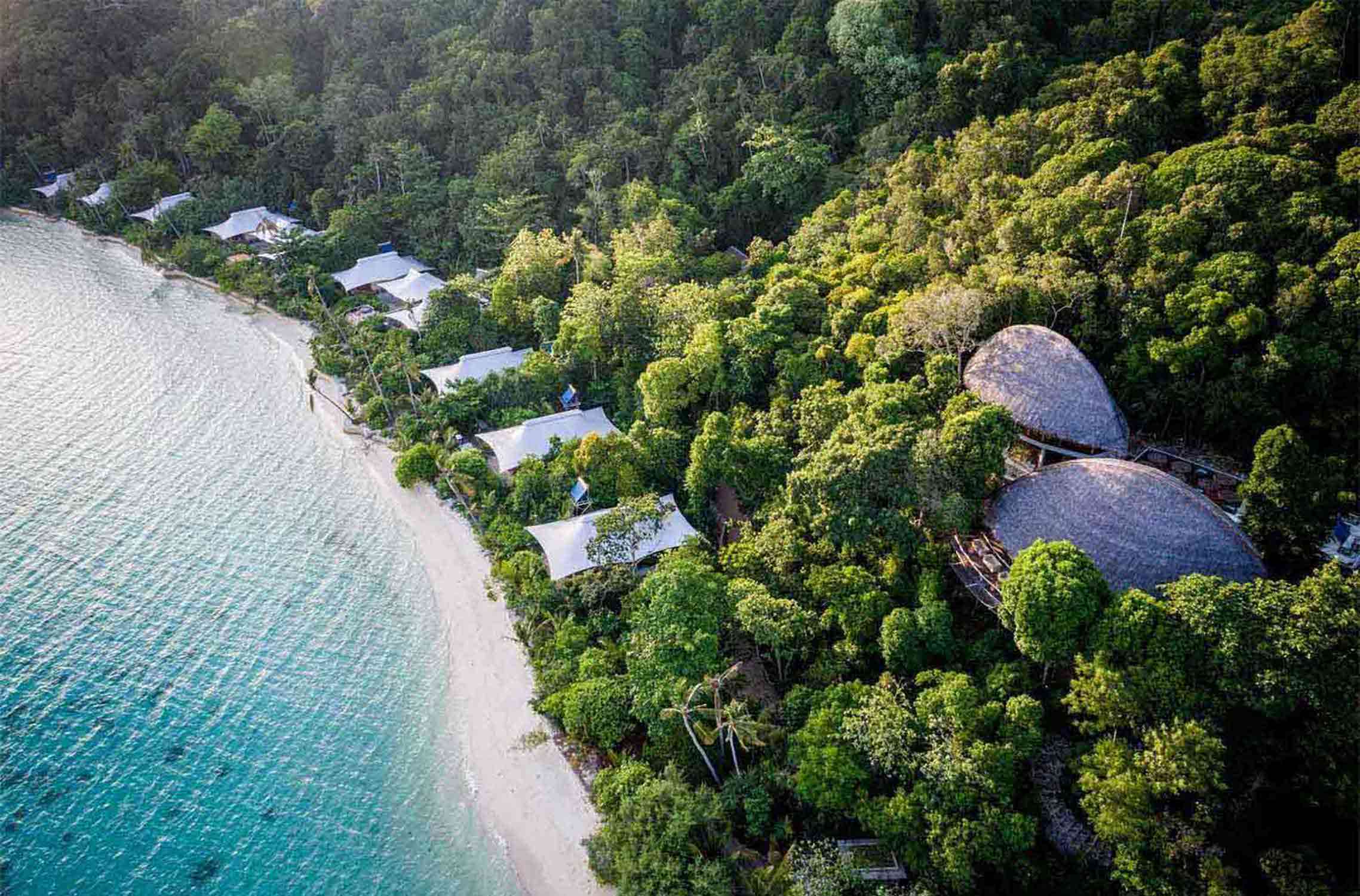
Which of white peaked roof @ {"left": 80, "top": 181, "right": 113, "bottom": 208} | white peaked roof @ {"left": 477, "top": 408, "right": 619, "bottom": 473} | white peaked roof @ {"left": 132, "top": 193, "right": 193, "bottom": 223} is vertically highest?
white peaked roof @ {"left": 80, "top": 181, "right": 113, "bottom": 208}

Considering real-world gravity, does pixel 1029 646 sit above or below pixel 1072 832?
above

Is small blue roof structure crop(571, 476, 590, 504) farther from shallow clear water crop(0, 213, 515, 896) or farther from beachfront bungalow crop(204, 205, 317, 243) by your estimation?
beachfront bungalow crop(204, 205, 317, 243)

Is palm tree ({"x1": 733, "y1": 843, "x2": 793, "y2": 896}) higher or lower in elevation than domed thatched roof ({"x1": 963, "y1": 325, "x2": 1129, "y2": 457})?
lower

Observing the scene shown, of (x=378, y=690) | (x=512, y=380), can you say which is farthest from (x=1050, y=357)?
(x=378, y=690)

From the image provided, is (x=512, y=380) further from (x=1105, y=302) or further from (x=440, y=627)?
(x=1105, y=302)

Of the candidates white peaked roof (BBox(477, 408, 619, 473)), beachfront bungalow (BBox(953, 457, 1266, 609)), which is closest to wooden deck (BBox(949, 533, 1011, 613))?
beachfront bungalow (BBox(953, 457, 1266, 609))

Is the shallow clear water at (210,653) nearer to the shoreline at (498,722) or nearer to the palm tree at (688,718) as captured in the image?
the shoreline at (498,722)

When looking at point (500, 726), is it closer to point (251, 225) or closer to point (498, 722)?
point (498, 722)
